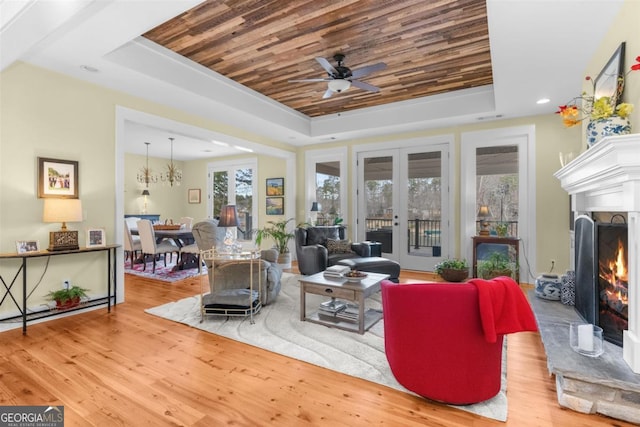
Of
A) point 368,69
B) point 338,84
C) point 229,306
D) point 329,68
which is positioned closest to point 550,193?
point 368,69

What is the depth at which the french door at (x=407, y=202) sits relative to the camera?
603 centimetres

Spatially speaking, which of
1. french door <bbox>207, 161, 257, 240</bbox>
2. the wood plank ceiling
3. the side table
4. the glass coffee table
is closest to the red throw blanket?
the glass coffee table

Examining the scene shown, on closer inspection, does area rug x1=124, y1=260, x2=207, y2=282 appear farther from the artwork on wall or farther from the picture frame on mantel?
the picture frame on mantel

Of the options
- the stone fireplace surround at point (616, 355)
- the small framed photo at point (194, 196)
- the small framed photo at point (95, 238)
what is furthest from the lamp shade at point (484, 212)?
the small framed photo at point (194, 196)

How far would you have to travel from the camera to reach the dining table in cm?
594

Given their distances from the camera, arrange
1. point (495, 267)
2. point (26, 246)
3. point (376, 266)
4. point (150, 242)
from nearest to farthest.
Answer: point (26, 246), point (376, 266), point (495, 267), point (150, 242)

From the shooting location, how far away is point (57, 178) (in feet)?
11.7

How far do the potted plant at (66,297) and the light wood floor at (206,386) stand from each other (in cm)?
42

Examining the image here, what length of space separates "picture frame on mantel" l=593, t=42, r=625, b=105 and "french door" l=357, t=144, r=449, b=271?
125 inches

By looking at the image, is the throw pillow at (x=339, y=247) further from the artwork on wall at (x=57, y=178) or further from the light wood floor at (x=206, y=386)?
the artwork on wall at (x=57, y=178)

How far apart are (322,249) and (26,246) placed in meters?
3.52

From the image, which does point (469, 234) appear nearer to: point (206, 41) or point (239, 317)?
point (239, 317)

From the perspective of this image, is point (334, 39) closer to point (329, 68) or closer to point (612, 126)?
point (329, 68)

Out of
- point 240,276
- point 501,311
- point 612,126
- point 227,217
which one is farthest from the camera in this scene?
point 227,217
